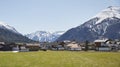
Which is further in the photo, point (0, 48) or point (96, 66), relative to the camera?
point (0, 48)

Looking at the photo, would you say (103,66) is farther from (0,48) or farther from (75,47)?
(75,47)

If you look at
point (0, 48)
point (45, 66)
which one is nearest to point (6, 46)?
point (0, 48)

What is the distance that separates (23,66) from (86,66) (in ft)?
29.5

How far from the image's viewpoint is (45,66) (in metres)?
36.1

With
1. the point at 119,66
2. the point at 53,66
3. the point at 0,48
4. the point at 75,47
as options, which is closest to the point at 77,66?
the point at 53,66

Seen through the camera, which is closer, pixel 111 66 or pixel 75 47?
pixel 111 66

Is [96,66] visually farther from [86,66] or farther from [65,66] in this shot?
[65,66]

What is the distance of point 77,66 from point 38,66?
562 cm

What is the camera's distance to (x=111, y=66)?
37.0 metres

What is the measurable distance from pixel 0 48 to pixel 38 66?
125 m

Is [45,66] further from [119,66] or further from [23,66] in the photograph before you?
[119,66]

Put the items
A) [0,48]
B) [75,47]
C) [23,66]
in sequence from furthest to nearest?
1. [75,47]
2. [0,48]
3. [23,66]

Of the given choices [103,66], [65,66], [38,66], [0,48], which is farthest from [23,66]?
[0,48]

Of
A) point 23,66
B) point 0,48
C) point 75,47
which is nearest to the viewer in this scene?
point 23,66
